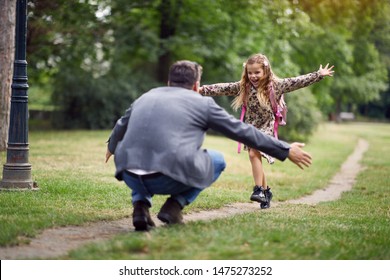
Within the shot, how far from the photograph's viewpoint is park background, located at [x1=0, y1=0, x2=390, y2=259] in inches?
217

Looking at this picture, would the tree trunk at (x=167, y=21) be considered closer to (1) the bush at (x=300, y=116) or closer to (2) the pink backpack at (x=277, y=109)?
(1) the bush at (x=300, y=116)

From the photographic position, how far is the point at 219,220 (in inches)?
254

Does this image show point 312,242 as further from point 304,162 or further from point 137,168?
point 137,168

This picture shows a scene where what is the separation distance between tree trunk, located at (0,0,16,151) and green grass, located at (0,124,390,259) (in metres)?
1.10

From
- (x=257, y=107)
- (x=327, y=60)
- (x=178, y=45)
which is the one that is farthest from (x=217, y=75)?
(x=257, y=107)

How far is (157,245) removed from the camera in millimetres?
4996

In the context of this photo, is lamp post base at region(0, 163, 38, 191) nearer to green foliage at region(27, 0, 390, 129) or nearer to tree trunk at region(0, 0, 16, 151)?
tree trunk at region(0, 0, 16, 151)

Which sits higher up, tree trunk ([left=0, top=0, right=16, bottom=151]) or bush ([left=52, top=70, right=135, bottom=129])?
tree trunk ([left=0, top=0, right=16, bottom=151])

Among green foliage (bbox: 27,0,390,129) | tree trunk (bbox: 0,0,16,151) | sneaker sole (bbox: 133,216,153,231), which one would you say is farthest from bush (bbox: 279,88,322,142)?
sneaker sole (bbox: 133,216,153,231)

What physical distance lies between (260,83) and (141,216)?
3.06 metres

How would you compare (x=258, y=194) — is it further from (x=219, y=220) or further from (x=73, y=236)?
(x=73, y=236)

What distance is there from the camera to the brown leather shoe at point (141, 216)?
19.1ft

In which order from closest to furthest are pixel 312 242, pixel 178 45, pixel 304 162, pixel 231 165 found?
pixel 312 242 < pixel 304 162 < pixel 231 165 < pixel 178 45
